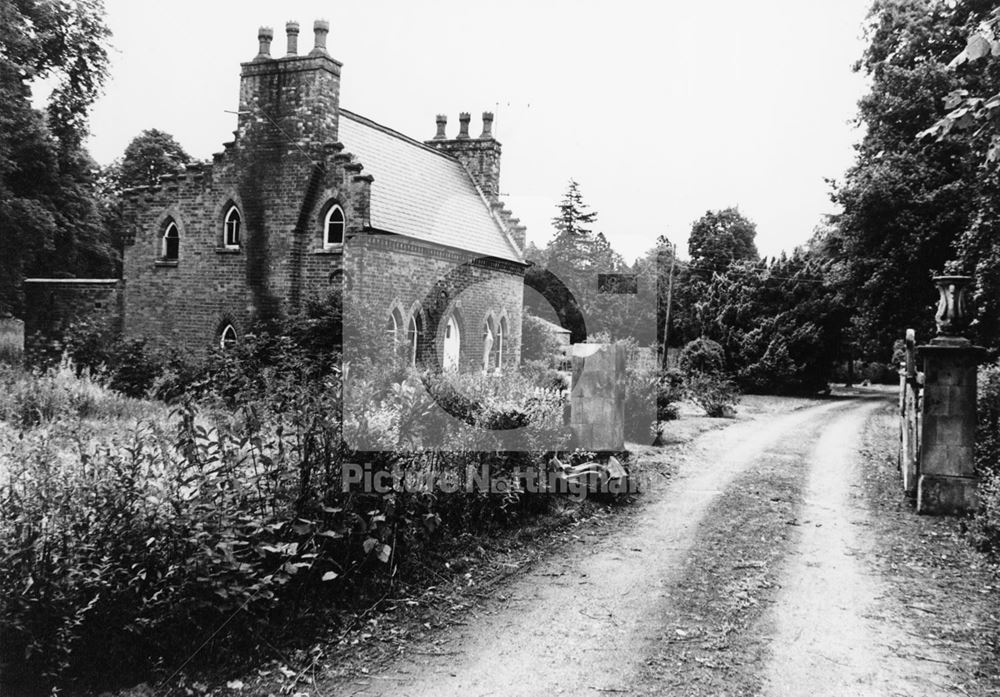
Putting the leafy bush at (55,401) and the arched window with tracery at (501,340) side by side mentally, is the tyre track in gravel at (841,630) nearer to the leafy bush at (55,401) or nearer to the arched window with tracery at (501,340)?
the leafy bush at (55,401)

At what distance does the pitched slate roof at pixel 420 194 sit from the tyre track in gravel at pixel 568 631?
40.1 feet

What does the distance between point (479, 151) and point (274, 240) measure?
1192 cm

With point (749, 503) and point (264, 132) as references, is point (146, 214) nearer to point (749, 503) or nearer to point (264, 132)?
point (264, 132)

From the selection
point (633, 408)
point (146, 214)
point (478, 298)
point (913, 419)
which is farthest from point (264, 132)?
point (913, 419)

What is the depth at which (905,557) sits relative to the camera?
26.3ft

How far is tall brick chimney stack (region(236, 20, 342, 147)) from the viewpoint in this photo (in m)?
18.3

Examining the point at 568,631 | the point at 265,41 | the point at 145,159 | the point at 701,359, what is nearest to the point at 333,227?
the point at 265,41

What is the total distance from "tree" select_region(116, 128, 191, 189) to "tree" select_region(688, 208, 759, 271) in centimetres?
3929

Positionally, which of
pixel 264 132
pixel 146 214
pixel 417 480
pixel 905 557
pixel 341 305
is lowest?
pixel 905 557

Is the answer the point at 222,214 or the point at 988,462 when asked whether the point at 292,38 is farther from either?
the point at 988,462

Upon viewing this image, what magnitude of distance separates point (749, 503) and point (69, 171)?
24.7m

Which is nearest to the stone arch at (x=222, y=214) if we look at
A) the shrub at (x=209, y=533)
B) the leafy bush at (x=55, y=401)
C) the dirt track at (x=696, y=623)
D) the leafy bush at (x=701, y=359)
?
the leafy bush at (x=55, y=401)

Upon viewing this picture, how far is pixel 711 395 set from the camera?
22.7 metres

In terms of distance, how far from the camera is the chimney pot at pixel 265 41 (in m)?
18.8
